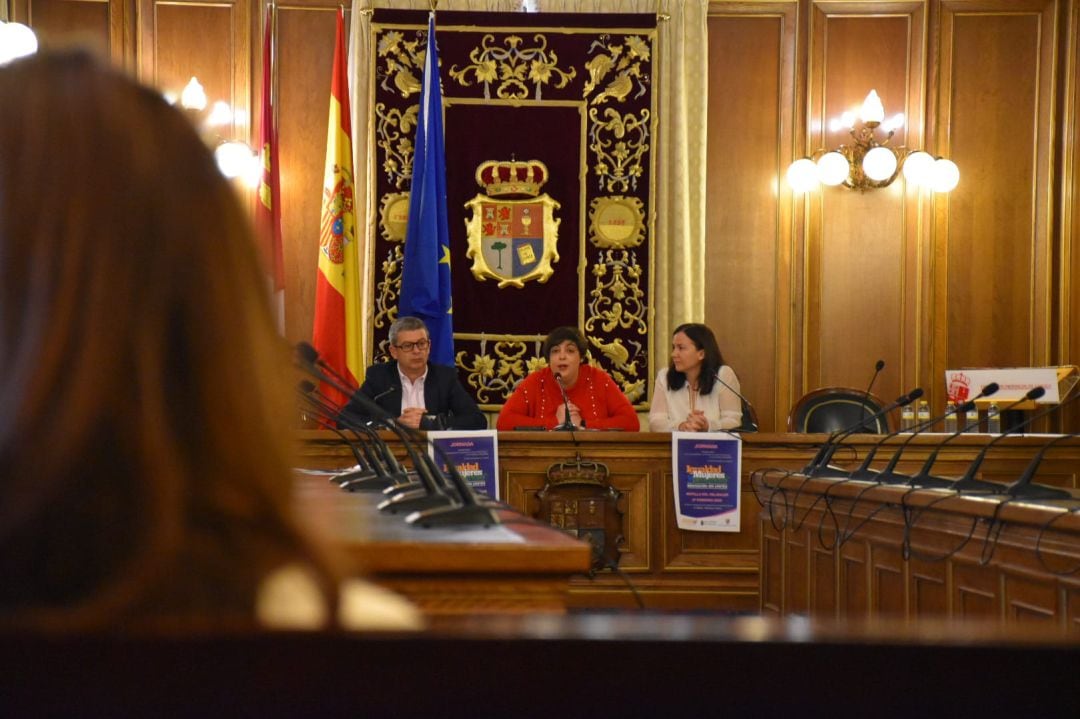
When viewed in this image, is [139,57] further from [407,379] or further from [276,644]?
[276,644]

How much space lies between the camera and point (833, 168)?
8125 millimetres

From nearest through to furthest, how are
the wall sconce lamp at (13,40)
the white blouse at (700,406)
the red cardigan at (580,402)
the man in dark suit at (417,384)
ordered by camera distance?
the wall sconce lamp at (13,40), the man in dark suit at (417,384), the white blouse at (700,406), the red cardigan at (580,402)

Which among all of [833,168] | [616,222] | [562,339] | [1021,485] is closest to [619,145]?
[616,222]

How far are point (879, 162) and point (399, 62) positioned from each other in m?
3.28

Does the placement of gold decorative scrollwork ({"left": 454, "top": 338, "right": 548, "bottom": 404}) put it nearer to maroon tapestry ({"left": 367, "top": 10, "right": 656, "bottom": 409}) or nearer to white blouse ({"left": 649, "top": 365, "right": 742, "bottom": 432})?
maroon tapestry ({"left": 367, "top": 10, "right": 656, "bottom": 409})

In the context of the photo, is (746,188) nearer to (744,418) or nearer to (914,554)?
(744,418)

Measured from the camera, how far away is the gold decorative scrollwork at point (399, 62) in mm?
8227

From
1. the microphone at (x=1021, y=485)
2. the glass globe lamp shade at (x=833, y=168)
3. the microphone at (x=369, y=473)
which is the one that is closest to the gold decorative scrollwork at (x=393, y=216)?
the glass globe lamp shade at (x=833, y=168)

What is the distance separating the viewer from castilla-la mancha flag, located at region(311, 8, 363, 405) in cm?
757

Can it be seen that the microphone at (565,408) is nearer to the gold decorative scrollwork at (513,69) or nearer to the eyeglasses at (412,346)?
the eyeglasses at (412,346)

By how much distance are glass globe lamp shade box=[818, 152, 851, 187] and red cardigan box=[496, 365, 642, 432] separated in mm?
2363

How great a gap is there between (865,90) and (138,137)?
825 cm

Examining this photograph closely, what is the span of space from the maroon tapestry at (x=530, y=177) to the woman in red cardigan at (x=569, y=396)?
1.40 m

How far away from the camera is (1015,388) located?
706cm
